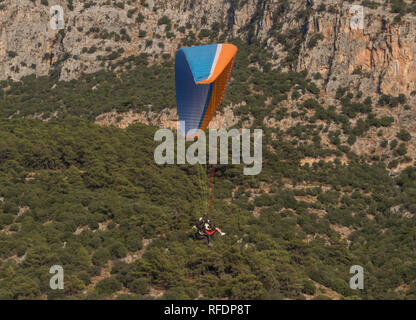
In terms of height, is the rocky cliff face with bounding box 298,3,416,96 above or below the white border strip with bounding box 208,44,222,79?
above

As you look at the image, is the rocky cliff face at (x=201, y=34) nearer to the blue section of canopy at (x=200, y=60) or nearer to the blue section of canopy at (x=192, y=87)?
the blue section of canopy at (x=192, y=87)

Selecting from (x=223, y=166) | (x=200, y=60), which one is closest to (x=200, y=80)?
(x=200, y=60)

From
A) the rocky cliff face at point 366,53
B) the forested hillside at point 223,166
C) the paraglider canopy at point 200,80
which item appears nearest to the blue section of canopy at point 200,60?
the paraglider canopy at point 200,80

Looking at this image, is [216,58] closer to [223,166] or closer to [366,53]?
[223,166]

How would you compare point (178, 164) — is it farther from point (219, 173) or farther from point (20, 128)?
point (20, 128)

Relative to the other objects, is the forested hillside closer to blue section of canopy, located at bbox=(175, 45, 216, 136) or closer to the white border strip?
blue section of canopy, located at bbox=(175, 45, 216, 136)

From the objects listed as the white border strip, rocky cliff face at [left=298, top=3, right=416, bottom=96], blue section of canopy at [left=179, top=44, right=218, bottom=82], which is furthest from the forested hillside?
the white border strip

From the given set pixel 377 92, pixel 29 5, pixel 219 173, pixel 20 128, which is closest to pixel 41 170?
pixel 20 128
